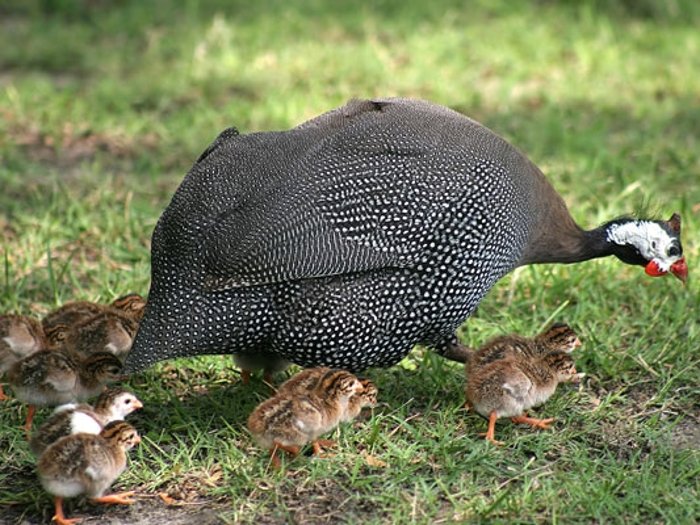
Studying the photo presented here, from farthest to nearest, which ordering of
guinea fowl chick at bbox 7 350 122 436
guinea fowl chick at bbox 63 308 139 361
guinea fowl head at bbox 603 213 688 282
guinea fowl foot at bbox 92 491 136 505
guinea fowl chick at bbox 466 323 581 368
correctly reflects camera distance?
1. guinea fowl head at bbox 603 213 688 282
2. guinea fowl chick at bbox 63 308 139 361
3. guinea fowl chick at bbox 466 323 581 368
4. guinea fowl chick at bbox 7 350 122 436
5. guinea fowl foot at bbox 92 491 136 505

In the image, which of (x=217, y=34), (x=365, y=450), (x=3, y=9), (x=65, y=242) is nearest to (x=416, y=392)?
(x=365, y=450)

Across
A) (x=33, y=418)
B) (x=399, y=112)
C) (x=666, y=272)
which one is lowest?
(x=33, y=418)

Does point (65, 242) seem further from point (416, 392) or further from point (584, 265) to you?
point (584, 265)

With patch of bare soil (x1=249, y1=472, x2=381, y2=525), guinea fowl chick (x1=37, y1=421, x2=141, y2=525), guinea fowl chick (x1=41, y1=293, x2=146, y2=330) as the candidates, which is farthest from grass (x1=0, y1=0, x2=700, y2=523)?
guinea fowl chick (x1=41, y1=293, x2=146, y2=330)

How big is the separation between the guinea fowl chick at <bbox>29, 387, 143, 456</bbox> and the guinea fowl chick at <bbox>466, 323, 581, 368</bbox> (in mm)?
1148

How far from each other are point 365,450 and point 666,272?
53.8 inches

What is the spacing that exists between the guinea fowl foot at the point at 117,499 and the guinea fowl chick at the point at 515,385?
3.68 feet

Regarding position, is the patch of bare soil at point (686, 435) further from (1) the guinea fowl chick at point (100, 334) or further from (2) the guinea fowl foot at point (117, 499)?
(1) the guinea fowl chick at point (100, 334)

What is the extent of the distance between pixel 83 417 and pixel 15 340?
67cm

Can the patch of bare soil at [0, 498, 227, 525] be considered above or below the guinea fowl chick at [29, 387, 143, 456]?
below

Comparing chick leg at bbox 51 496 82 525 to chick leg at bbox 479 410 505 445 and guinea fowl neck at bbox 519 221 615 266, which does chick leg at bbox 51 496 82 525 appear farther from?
guinea fowl neck at bbox 519 221 615 266

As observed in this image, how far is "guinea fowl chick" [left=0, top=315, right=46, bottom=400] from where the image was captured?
421 cm

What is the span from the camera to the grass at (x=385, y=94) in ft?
12.0

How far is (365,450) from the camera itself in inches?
153
